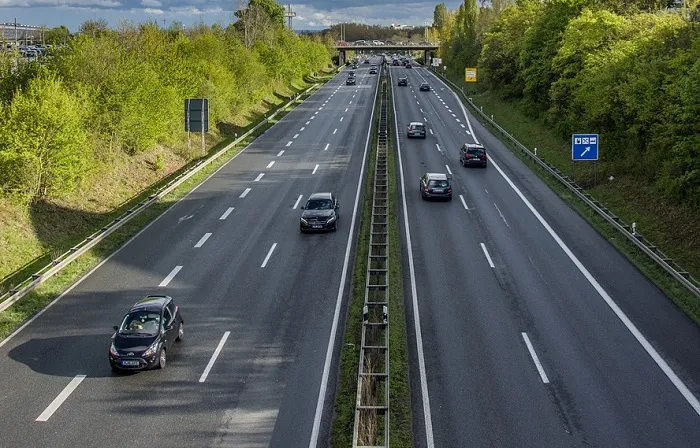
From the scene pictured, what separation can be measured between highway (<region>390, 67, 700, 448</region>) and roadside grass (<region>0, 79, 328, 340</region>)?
505 inches

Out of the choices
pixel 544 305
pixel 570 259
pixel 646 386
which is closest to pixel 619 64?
pixel 570 259

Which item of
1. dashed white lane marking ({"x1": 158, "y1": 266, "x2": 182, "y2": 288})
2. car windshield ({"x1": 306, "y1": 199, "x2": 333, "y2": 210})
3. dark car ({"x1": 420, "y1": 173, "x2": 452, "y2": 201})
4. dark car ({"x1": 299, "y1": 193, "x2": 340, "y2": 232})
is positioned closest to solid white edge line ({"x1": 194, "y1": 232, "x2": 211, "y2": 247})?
dashed white lane marking ({"x1": 158, "y1": 266, "x2": 182, "y2": 288})

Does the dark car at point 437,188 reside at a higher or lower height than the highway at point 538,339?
higher

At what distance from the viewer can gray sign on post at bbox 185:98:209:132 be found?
167 ft

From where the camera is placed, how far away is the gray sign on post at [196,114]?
167 ft

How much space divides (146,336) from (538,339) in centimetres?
1156

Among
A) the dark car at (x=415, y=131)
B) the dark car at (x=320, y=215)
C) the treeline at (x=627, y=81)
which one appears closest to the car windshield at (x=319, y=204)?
the dark car at (x=320, y=215)

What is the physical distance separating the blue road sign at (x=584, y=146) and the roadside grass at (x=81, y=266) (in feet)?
74.6

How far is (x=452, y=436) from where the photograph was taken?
632 inches

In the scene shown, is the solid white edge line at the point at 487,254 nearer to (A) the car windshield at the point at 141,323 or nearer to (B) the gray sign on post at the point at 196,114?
(A) the car windshield at the point at 141,323

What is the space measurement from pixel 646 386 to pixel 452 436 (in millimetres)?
5836

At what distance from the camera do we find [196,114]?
51250 mm

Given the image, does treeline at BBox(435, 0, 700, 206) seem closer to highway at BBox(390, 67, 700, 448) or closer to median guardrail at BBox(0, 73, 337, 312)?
highway at BBox(390, 67, 700, 448)

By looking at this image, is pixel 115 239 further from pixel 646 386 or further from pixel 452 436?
pixel 646 386
